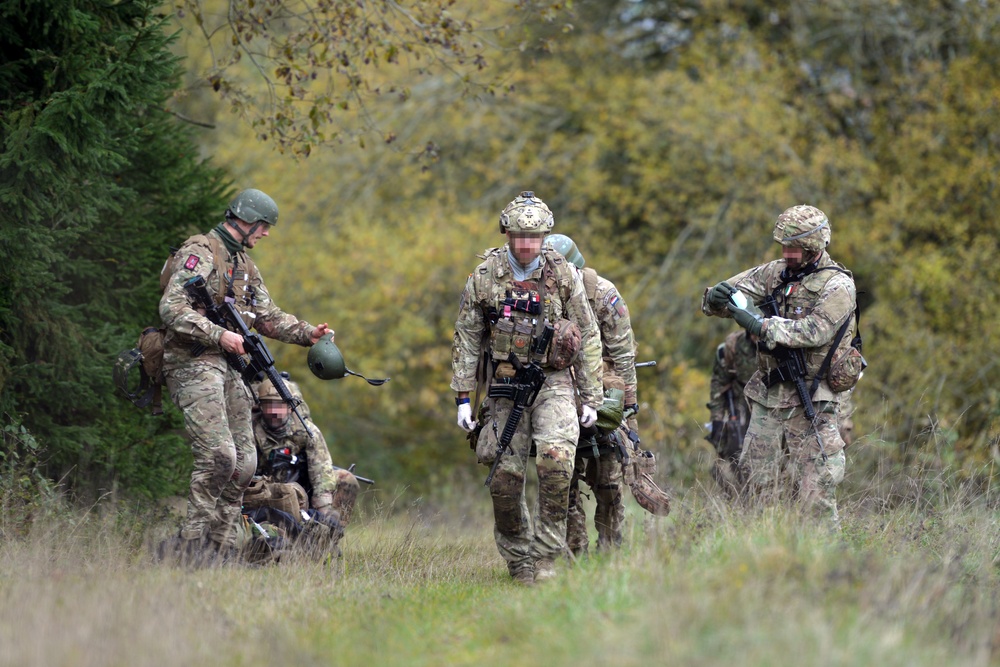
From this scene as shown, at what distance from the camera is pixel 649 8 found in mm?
18375

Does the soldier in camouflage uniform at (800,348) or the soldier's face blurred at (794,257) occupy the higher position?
the soldier's face blurred at (794,257)

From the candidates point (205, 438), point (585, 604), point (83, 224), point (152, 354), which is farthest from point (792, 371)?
point (83, 224)

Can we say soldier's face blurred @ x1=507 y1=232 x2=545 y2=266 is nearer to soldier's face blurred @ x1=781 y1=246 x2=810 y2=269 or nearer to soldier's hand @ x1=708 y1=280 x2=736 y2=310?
soldier's hand @ x1=708 y1=280 x2=736 y2=310

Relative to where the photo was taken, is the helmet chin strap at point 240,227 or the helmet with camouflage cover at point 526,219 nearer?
the helmet with camouflage cover at point 526,219

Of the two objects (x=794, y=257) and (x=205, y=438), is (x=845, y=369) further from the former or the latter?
(x=205, y=438)

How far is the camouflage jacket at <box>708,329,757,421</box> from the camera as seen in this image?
8.84 metres

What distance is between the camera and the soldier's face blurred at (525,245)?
6574 mm

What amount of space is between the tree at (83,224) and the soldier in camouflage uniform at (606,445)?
3.34m

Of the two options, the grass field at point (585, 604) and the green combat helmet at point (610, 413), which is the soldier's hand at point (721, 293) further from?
the grass field at point (585, 604)

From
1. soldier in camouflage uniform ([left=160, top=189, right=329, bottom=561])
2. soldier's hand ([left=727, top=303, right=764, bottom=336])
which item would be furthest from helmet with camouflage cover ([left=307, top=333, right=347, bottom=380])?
soldier's hand ([left=727, top=303, right=764, bottom=336])

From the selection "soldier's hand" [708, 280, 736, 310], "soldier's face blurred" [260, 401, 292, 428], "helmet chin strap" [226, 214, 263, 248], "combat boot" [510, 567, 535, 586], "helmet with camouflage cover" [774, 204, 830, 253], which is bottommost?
"combat boot" [510, 567, 535, 586]

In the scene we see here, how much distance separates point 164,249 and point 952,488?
6.50m

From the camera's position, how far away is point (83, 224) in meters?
8.47

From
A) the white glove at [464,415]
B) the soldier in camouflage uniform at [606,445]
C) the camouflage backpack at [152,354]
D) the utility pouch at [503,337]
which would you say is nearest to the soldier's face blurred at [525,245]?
the utility pouch at [503,337]
